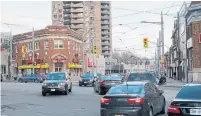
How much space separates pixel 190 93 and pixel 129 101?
2.62 m

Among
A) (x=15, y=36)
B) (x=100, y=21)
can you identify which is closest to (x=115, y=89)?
(x=15, y=36)

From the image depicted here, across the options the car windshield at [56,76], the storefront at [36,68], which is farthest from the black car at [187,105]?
the storefront at [36,68]

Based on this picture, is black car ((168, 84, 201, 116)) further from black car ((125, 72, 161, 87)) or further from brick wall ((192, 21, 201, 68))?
brick wall ((192, 21, 201, 68))

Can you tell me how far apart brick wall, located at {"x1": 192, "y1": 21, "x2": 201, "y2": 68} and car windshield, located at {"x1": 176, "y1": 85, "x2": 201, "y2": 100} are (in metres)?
34.4

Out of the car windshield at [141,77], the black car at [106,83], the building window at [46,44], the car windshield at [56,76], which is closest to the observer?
the car windshield at [141,77]

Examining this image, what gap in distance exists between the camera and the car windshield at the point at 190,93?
10.9 meters

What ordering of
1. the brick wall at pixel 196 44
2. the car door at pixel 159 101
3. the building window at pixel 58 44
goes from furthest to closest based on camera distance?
the building window at pixel 58 44 → the brick wall at pixel 196 44 → the car door at pixel 159 101

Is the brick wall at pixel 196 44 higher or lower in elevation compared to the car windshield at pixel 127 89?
higher

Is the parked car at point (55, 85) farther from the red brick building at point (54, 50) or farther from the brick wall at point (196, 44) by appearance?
the red brick building at point (54, 50)

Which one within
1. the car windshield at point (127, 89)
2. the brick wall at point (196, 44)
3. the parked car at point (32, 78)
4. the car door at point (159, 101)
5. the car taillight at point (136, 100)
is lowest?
the parked car at point (32, 78)

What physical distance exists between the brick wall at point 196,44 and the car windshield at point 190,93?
34.4m

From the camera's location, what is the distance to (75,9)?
135 metres

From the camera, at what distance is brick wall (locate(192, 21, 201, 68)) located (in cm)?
4473

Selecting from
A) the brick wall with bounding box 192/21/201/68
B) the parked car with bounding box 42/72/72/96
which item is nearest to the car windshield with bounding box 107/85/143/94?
the parked car with bounding box 42/72/72/96
